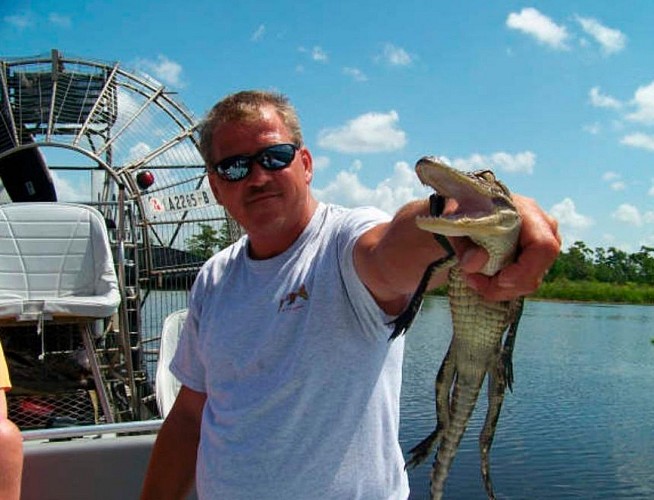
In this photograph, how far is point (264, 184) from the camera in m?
1.88

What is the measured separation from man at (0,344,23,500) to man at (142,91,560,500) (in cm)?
68

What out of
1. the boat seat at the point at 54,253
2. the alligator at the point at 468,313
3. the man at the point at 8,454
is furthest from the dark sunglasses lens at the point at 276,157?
the boat seat at the point at 54,253

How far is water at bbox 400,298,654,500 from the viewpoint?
11.3 meters

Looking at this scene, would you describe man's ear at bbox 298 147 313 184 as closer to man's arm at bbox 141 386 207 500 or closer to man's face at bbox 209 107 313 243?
man's face at bbox 209 107 313 243

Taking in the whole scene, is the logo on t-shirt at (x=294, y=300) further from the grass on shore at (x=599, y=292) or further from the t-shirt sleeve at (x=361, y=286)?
the grass on shore at (x=599, y=292)

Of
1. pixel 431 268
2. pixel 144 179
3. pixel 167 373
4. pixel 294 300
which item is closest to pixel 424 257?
pixel 431 268

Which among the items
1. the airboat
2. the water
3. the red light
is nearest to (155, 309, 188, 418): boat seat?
the airboat

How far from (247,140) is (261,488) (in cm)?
88

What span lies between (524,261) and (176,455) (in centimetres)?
159

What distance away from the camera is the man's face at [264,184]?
1894 millimetres

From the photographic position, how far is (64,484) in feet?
9.70

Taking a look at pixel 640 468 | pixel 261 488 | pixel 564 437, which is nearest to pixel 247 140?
pixel 261 488

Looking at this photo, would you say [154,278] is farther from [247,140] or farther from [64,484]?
[247,140]

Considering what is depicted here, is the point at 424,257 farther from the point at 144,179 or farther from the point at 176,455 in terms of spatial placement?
the point at 144,179
